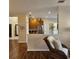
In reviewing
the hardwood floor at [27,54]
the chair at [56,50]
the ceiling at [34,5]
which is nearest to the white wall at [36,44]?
the hardwood floor at [27,54]

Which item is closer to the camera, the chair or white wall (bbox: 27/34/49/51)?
the chair

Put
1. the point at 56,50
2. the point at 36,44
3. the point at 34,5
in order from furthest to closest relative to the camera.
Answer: the point at 36,44 → the point at 34,5 → the point at 56,50

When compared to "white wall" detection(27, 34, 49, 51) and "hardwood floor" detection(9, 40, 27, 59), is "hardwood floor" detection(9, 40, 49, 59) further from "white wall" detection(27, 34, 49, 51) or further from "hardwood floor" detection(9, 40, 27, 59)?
"white wall" detection(27, 34, 49, 51)

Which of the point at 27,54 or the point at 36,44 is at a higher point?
the point at 36,44

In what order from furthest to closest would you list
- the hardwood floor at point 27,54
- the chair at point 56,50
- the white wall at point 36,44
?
the white wall at point 36,44 → the hardwood floor at point 27,54 → the chair at point 56,50

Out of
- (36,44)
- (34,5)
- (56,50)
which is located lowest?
(36,44)

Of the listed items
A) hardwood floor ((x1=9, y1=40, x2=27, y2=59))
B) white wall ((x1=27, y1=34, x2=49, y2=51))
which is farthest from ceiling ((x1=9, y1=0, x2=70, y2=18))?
hardwood floor ((x1=9, y1=40, x2=27, y2=59))

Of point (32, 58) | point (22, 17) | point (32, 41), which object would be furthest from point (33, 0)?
point (22, 17)

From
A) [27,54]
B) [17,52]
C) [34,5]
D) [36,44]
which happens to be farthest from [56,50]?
[36,44]

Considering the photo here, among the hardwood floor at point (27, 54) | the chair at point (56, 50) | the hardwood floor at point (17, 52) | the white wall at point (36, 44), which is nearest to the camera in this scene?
the chair at point (56, 50)

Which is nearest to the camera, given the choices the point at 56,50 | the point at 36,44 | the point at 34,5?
the point at 56,50

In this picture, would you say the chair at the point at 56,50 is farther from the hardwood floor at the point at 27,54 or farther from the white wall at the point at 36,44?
the white wall at the point at 36,44

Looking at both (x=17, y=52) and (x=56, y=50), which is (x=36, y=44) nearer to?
(x=17, y=52)
